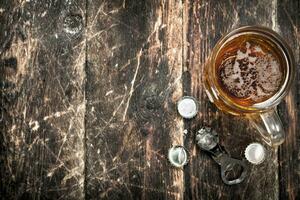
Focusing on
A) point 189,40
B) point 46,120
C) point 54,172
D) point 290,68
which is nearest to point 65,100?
point 46,120

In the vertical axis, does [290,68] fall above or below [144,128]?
above

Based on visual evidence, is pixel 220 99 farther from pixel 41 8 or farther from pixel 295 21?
pixel 41 8

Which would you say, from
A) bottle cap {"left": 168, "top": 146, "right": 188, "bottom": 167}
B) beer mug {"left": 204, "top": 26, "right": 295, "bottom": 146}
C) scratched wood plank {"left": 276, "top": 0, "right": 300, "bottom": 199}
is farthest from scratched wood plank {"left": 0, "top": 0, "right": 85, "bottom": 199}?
scratched wood plank {"left": 276, "top": 0, "right": 300, "bottom": 199}

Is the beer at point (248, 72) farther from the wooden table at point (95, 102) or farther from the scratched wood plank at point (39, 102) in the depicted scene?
the scratched wood plank at point (39, 102)

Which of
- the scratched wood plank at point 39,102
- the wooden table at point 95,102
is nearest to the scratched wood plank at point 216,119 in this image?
the wooden table at point 95,102

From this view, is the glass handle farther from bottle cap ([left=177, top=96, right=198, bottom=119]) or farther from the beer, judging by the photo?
bottle cap ([left=177, top=96, right=198, bottom=119])

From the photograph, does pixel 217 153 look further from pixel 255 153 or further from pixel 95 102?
pixel 95 102
